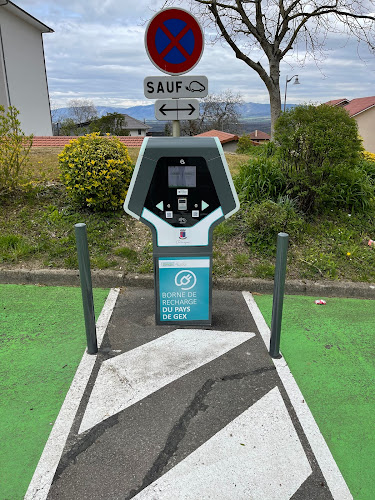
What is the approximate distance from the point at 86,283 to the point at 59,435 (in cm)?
102

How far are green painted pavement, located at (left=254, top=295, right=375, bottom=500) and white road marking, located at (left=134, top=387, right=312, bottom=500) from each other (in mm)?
258

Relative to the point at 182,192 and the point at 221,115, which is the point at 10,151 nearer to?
the point at 182,192

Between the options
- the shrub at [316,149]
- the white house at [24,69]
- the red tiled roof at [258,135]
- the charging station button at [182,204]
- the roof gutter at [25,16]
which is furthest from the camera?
the red tiled roof at [258,135]

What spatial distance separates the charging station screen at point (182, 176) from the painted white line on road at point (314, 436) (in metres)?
1.45

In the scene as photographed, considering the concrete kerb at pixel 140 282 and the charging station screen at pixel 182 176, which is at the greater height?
the charging station screen at pixel 182 176

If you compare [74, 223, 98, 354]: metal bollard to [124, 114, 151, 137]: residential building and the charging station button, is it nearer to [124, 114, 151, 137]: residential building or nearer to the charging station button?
the charging station button

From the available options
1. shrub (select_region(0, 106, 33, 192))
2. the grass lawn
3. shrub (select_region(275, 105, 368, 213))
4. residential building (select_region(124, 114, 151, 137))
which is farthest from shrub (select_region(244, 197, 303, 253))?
residential building (select_region(124, 114, 151, 137))

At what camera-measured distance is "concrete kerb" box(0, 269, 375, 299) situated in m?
3.96

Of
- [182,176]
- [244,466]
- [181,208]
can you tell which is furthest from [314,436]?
[182,176]

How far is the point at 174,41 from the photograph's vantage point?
9.80 feet

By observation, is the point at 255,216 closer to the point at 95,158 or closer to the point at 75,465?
the point at 95,158

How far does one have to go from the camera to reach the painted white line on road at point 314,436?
6.26 feet

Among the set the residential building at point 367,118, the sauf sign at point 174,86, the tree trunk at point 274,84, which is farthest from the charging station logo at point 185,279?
the residential building at point 367,118

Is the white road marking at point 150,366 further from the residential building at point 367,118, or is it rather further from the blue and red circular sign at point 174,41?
the residential building at point 367,118
